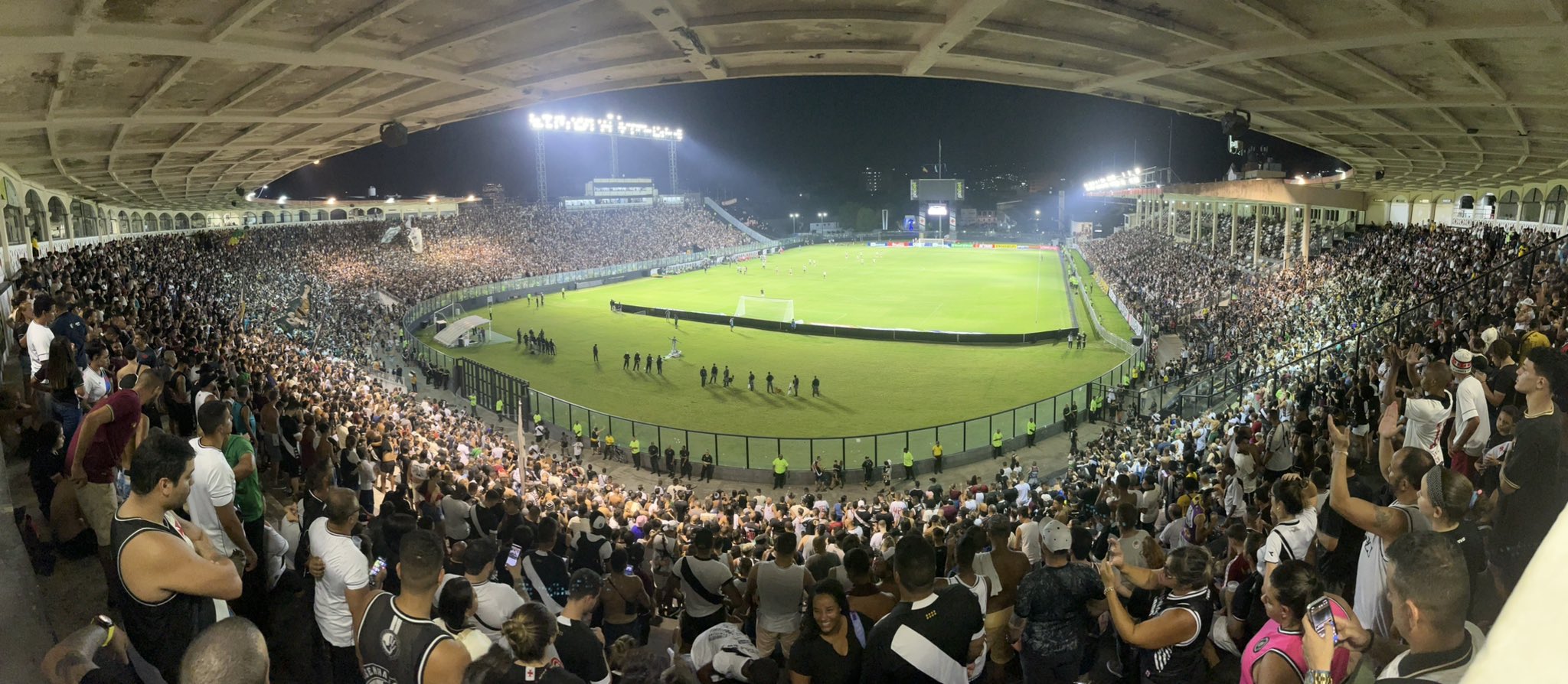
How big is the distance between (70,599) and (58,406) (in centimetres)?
270

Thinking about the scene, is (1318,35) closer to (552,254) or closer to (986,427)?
(986,427)

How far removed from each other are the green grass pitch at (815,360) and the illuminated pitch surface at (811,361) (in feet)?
0.32

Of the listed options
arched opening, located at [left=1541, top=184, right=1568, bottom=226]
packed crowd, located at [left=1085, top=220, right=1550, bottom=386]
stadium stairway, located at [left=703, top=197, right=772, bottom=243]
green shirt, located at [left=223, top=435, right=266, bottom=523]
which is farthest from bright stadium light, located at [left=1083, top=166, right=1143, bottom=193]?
green shirt, located at [left=223, top=435, right=266, bottom=523]

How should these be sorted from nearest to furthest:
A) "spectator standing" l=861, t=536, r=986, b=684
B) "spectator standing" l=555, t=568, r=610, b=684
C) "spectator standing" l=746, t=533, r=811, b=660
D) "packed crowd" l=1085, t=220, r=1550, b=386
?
"spectator standing" l=861, t=536, r=986, b=684
"spectator standing" l=555, t=568, r=610, b=684
"spectator standing" l=746, t=533, r=811, b=660
"packed crowd" l=1085, t=220, r=1550, b=386

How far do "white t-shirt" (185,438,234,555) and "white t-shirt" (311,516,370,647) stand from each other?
0.60m

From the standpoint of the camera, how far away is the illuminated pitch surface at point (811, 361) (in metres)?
28.6

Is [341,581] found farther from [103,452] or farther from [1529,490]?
[1529,490]

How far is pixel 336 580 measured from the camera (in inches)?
201

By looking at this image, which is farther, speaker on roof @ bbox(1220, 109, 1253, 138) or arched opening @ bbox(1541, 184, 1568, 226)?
arched opening @ bbox(1541, 184, 1568, 226)

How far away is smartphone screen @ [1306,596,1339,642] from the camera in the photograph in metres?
3.74

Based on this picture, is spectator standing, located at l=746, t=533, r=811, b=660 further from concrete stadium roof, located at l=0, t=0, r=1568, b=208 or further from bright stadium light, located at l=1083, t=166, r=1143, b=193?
Result: bright stadium light, located at l=1083, t=166, r=1143, b=193

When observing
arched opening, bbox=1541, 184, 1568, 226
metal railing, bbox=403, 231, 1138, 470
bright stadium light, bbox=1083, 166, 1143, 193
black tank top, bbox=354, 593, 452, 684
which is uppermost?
bright stadium light, bbox=1083, 166, 1143, 193

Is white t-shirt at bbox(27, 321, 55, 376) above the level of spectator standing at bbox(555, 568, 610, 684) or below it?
above

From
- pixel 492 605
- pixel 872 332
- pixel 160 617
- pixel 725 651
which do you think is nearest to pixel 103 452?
pixel 160 617
